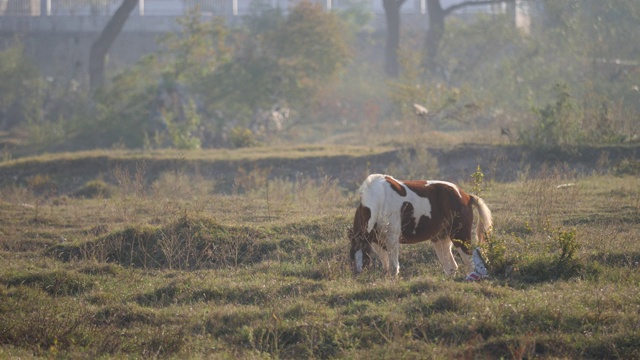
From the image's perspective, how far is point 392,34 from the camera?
3584 cm

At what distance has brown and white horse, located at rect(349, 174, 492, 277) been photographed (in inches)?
361

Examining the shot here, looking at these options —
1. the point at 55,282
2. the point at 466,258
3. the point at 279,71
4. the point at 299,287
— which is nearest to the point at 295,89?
the point at 279,71

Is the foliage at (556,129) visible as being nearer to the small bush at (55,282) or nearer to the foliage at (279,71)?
the foliage at (279,71)

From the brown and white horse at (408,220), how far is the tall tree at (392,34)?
26.5 m

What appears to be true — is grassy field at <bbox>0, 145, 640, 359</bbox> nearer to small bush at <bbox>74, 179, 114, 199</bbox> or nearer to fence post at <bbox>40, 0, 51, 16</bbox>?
small bush at <bbox>74, 179, 114, 199</bbox>

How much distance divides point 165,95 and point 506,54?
16004 millimetres

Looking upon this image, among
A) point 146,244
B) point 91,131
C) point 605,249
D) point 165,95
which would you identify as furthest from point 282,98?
point 605,249

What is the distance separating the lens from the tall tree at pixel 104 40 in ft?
110

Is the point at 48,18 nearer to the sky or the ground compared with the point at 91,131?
nearer to the sky

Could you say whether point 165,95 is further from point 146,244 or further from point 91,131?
point 146,244

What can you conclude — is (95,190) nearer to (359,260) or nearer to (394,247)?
(359,260)

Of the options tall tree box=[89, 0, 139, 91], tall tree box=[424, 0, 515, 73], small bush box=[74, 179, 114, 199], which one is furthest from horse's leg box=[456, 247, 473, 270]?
tall tree box=[89, 0, 139, 91]

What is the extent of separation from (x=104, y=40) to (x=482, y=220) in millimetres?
26852

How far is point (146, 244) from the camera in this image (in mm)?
10859
